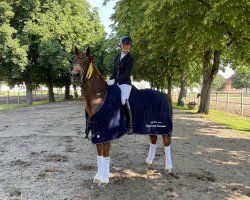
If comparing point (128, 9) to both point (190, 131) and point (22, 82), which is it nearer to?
point (190, 131)

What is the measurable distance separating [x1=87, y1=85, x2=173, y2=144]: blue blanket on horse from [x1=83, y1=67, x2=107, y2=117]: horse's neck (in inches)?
4.4

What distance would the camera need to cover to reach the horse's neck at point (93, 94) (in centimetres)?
739

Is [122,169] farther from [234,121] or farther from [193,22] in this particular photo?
[234,121]

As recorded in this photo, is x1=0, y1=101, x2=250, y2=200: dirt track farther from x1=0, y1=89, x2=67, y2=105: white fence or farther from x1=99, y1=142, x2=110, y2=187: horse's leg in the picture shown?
x1=0, y1=89, x2=67, y2=105: white fence

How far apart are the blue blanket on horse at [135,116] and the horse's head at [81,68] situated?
70 centimetres

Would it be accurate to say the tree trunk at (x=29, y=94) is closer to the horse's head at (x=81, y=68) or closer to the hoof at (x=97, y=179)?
the hoof at (x=97, y=179)

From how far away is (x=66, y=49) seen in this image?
39.6 meters

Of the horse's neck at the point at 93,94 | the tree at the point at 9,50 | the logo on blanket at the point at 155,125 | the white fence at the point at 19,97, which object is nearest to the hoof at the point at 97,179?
→ the horse's neck at the point at 93,94

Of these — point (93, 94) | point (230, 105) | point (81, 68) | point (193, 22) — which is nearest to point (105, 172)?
point (93, 94)

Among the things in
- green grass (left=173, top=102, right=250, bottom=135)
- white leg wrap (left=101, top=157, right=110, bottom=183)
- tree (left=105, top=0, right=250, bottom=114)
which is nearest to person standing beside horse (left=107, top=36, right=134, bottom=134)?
white leg wrap (left=101, top=157, right=110, bottom=183)

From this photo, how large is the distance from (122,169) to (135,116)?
171cm

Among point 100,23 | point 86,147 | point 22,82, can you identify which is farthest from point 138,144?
point 100,23

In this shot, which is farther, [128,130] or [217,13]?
[217,13]

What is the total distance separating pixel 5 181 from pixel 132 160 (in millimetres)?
3625
